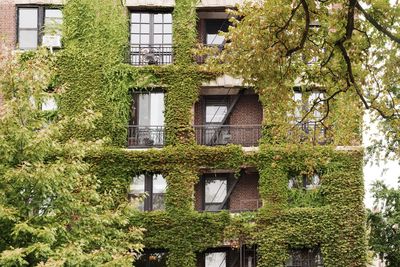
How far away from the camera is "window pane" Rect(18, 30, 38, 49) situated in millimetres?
33344

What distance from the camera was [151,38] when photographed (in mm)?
33844

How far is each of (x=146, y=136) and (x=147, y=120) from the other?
2.30ft

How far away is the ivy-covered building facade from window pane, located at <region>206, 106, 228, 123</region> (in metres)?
0.05

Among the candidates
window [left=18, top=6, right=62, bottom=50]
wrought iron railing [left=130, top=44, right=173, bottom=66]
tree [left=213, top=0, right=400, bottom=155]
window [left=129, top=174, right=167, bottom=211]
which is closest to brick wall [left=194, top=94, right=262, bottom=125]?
wrought iron railing [left=130, top=44, right=173, bottom=66]

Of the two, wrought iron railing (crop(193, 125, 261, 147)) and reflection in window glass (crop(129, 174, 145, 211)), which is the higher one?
wrought iron railing (crop(193, 125, 261, 147))

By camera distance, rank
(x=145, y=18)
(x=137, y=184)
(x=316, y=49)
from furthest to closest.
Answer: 1. (x=145, y=18)
2. (x=137, y=184)
3. (x=316, y=49)

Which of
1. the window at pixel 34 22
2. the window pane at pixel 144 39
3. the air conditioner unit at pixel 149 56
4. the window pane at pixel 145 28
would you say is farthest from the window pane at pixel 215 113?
the window at pixel 34 22

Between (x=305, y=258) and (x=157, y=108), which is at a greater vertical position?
(x=157, y=108)

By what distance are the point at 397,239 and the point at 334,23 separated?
2461 centimetres

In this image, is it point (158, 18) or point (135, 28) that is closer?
point (135, 28)

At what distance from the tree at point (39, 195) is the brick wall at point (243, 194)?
11427mm

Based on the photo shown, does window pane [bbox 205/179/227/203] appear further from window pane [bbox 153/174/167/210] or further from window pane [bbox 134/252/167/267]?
window pane [bbox 134/252/167/267]

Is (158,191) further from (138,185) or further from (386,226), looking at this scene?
(386,226)

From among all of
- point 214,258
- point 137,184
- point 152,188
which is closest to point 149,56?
point 137,184
